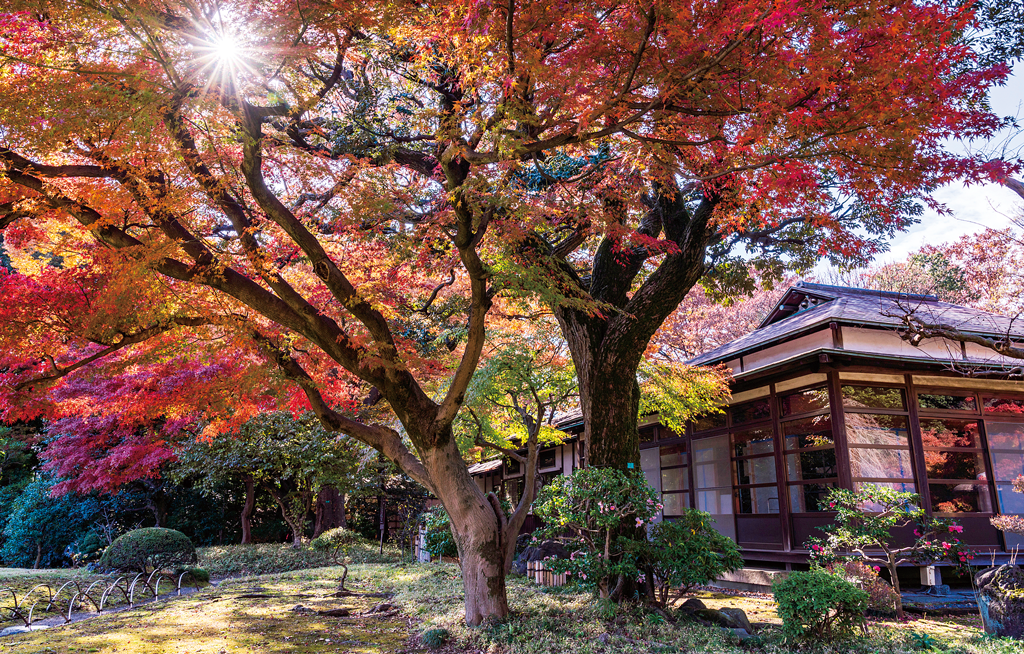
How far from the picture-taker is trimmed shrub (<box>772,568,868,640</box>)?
5.62m

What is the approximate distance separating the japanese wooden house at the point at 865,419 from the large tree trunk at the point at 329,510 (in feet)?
37.6

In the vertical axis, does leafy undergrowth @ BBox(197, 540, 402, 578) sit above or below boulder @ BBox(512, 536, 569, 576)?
below

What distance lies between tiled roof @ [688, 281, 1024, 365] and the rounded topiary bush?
1099 cm

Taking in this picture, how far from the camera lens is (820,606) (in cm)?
557

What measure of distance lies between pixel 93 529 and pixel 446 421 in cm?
1587

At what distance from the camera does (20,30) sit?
16.6 ft

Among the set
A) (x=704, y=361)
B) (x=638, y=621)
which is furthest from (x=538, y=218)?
(x=704, y=361)

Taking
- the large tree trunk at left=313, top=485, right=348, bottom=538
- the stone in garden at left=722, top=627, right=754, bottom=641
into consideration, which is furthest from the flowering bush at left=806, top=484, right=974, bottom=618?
the large tree trunk at left=313, top=485, right=348, bottom=538

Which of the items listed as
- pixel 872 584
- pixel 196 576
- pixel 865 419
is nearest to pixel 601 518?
pixel 872 584

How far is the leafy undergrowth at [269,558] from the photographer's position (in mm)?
15070

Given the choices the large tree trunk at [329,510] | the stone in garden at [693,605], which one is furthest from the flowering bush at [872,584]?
the large tree trunk at [329,510]

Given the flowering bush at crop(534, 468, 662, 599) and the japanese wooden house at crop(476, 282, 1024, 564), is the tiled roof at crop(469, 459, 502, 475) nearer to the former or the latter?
the japanese wooden house at crop(476, 282, 1024, 564)

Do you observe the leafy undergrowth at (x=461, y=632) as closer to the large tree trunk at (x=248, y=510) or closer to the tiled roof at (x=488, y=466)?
the large tree trunk at (x=248, y=510)

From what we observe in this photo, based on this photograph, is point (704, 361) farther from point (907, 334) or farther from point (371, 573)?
point (371, 573)
